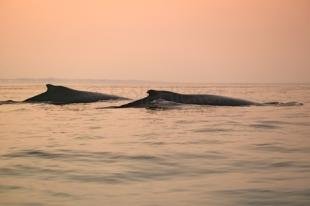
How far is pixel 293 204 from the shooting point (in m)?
5.56

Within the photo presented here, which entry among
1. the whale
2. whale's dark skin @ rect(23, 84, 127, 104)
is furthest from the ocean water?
whale's dark skin @ rect(23, 84, 127, 104)

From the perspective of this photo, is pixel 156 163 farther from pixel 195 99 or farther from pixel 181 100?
pixel 195 99

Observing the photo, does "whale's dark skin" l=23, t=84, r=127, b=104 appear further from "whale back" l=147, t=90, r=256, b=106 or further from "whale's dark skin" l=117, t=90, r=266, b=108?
"whale back" l=147, t=90, r=256, b=106

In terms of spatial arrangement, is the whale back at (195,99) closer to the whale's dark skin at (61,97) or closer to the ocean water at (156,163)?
the ocean water at (156,163)

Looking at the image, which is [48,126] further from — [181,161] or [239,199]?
[239,199]

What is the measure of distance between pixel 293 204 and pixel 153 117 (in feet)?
37.0

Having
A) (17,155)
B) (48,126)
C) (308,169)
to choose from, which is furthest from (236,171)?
(48,126)

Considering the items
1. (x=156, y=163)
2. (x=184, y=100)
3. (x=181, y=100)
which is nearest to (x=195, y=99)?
(x=184, y=100)

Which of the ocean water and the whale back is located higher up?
the whale back

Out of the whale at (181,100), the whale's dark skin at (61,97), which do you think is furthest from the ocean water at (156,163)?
the whale's dark skin at (61,97)

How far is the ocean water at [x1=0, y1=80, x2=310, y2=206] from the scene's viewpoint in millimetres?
5988

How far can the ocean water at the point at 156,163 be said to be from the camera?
19.6ft

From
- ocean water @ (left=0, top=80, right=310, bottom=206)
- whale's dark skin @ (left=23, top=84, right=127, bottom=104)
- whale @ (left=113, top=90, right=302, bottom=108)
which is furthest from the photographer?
whale's dark skin @ (left=23, top=84, right=127, bottom=104)

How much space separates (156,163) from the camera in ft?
26.7
